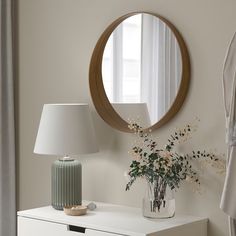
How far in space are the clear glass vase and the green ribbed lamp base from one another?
1.53ft

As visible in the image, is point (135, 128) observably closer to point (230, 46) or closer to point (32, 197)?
point (230, 46)

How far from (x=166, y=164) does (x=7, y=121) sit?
134 centimetres

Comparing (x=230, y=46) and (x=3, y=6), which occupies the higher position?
(x=3, y=6)

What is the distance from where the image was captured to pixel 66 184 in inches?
129

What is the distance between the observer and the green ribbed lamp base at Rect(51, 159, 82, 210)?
10.7 ft

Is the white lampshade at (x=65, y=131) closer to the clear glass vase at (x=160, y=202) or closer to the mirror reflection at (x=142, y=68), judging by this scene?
the mirror reflection at (x=142, y=68)

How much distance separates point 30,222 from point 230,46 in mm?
1368

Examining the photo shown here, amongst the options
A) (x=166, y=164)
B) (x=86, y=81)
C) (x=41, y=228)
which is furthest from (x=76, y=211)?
(x=86, y=81)

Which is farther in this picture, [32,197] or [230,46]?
[32,197]

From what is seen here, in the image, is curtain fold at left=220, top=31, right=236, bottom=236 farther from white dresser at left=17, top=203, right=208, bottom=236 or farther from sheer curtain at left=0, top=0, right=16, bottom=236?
sheer curtain at left=0, top=0, right=16, bottom=236

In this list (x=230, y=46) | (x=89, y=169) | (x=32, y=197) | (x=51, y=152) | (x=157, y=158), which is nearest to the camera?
(x=230, y=46)

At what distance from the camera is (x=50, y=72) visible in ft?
12.3

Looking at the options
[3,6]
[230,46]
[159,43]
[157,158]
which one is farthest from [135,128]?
[3,6]

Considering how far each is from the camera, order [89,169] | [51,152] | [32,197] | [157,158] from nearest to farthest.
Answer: [157,158] → [51,152] → [89,169] → [32,197]
